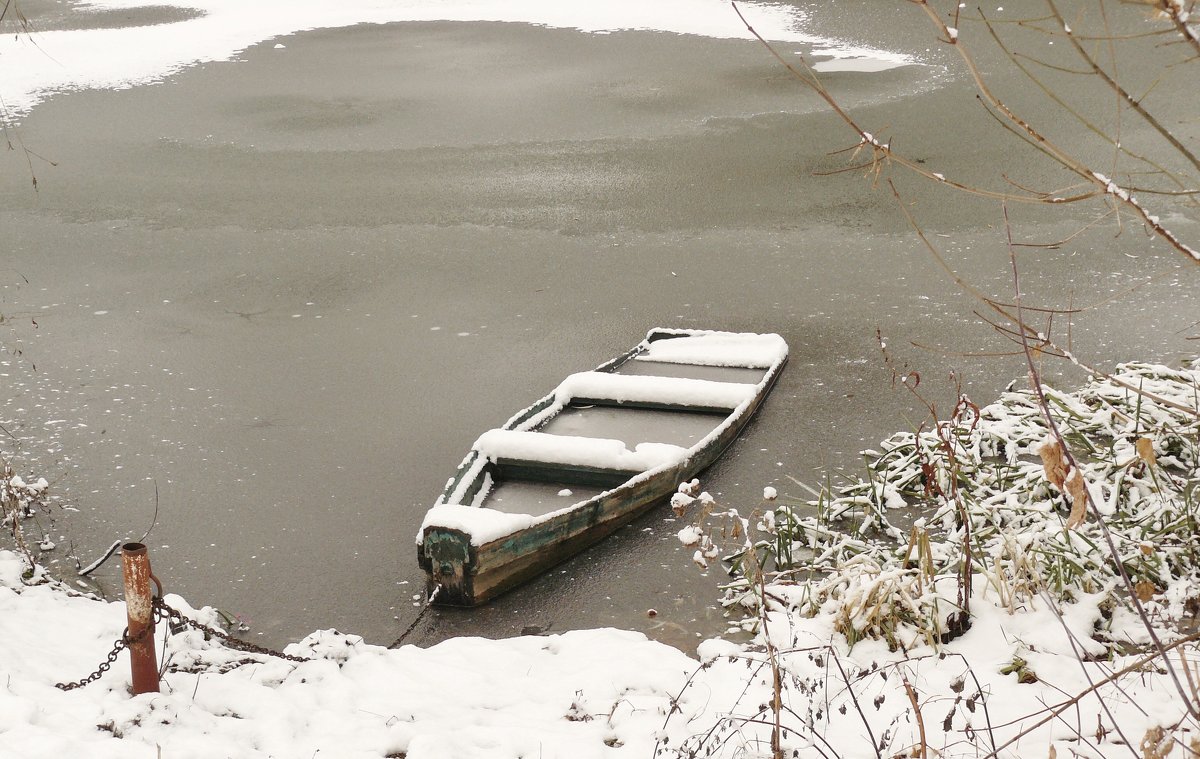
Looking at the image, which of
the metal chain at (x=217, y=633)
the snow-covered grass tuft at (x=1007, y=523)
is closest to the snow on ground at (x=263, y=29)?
the snow-covered grass tuft at (x=1007, y=523)

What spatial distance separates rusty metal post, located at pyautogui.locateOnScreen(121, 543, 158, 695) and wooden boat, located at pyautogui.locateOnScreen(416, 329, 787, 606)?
140cm

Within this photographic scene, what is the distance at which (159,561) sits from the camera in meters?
5.76

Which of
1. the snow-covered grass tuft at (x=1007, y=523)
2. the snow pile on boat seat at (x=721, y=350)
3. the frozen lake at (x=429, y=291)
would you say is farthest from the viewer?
the snow pile on boat seat at (x=721, y=350)

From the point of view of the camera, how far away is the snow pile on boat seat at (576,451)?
19.5 ft

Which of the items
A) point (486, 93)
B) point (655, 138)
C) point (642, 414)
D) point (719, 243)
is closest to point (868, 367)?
point (642, 414)

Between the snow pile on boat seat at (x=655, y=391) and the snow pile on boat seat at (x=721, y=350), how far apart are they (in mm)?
610

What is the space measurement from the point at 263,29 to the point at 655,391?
1497 centimetres

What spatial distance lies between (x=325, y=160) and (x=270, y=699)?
363 inches

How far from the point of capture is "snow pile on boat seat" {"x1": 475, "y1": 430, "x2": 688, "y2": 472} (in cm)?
595

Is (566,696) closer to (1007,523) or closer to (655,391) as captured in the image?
(1007,523)

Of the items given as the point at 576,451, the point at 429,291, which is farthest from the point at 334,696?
the point at 429,291

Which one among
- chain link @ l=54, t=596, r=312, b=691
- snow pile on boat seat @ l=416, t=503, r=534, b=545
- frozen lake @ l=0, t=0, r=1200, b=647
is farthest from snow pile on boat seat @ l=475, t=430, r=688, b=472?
chain link @ l=54, t=596, r=312, b=691

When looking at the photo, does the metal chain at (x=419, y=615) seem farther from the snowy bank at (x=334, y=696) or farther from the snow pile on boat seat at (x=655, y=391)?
the snow pile on boat seat at (x=655, y=391)

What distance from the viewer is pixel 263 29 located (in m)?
19.2
